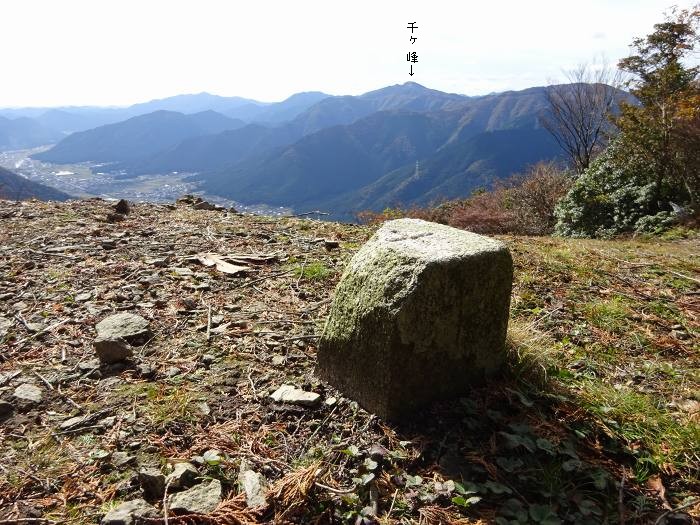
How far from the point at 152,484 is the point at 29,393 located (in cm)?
122

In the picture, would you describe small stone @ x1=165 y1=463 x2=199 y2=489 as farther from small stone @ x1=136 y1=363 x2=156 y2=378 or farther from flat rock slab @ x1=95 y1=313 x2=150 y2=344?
flat rock slab @ x1=95 y1=313 x2=150 y2=344

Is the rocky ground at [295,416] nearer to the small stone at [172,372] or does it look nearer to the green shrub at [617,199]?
the small stone at [172,372]

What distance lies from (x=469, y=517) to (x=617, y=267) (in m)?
4.06

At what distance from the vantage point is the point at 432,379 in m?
2.17

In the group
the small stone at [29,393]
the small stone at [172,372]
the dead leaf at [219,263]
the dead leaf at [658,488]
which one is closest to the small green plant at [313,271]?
the dead leaf at [219,263]

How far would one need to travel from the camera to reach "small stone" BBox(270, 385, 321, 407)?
226 cm

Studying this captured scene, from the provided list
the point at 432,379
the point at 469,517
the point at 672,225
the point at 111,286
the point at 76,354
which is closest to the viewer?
the point at 469,517

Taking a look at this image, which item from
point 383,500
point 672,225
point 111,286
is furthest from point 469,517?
point 672,225

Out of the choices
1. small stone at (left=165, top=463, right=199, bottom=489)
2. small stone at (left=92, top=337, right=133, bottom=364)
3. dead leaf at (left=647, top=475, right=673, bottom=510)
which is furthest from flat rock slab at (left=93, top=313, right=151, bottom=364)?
dead leaf at (left=647, top=475, right=673, bottom=510)

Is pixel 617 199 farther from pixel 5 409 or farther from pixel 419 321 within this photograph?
pixel 5 409

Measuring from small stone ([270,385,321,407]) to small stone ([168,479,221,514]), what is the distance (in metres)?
0.58

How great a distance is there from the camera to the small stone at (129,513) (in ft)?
5.24

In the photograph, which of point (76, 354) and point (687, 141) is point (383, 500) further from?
point (687, 141)

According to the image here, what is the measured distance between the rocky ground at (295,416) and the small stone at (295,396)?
13mm
